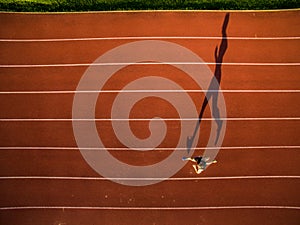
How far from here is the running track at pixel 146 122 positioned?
28.9 ft

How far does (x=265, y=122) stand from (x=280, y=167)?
1.21 metres

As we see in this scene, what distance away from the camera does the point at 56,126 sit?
30.1ft

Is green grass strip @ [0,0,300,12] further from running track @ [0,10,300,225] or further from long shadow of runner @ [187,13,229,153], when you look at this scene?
long shadow of runner @ [187,13,229,153]

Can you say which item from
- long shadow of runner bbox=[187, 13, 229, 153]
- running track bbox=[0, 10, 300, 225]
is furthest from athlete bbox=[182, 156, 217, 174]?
long shadow of runner bbox=[187, 13, 229, 153]

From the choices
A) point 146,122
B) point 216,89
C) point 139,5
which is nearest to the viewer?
point 146,122

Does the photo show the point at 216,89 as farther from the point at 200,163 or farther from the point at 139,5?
the point at 139,5

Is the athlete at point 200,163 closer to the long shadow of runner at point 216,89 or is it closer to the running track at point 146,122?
the running track at point 146,122

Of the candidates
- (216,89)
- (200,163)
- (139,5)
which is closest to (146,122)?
(200,163)

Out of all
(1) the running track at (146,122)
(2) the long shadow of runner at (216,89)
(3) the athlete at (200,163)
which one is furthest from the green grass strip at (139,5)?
(3) the athlete at (200,163)

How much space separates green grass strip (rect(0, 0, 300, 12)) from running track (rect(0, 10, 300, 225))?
21cm

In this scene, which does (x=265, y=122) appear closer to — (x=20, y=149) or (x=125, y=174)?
(x=125, y=174)

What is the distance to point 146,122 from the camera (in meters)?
9.20

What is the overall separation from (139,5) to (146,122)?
10.9 feet

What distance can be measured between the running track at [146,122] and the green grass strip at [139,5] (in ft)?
0.70
